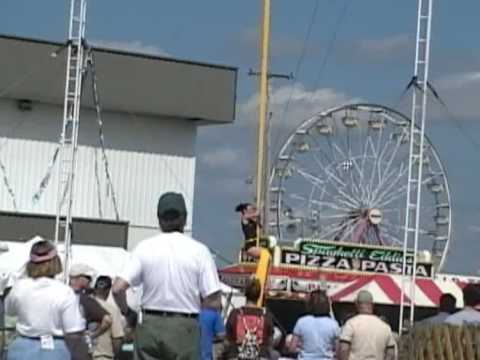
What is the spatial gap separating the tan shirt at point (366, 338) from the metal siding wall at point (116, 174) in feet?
111

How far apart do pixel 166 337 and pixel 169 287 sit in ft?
1.11

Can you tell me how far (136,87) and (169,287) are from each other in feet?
131

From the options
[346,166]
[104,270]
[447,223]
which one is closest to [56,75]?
[346,166]

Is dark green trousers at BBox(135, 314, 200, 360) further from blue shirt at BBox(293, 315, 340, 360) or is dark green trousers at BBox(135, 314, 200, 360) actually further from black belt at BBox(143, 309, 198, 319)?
blue shirt at BBox(293, 315, 340, 360)

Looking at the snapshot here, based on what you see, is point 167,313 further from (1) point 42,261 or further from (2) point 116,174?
(2) point 116,174

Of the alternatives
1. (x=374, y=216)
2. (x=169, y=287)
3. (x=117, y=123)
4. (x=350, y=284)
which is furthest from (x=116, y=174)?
(x=169, y=287)

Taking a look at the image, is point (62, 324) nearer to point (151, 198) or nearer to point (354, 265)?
point (354, 265)

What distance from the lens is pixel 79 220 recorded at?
150 ft

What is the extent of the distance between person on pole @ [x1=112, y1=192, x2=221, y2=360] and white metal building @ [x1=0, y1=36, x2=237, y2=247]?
38.3 meters

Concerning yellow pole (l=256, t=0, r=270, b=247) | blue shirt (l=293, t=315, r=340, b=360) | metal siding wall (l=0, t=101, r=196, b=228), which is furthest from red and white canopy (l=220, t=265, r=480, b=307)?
blue shirt (l=293, t=315, r=340, b=360)

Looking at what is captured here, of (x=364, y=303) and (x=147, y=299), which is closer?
(x=147, y=299)

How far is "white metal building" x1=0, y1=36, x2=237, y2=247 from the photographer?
48406 millimetres

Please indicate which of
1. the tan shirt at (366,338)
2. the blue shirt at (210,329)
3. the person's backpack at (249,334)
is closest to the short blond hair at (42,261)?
the blue shirt at (210,329)

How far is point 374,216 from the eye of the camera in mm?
50000
